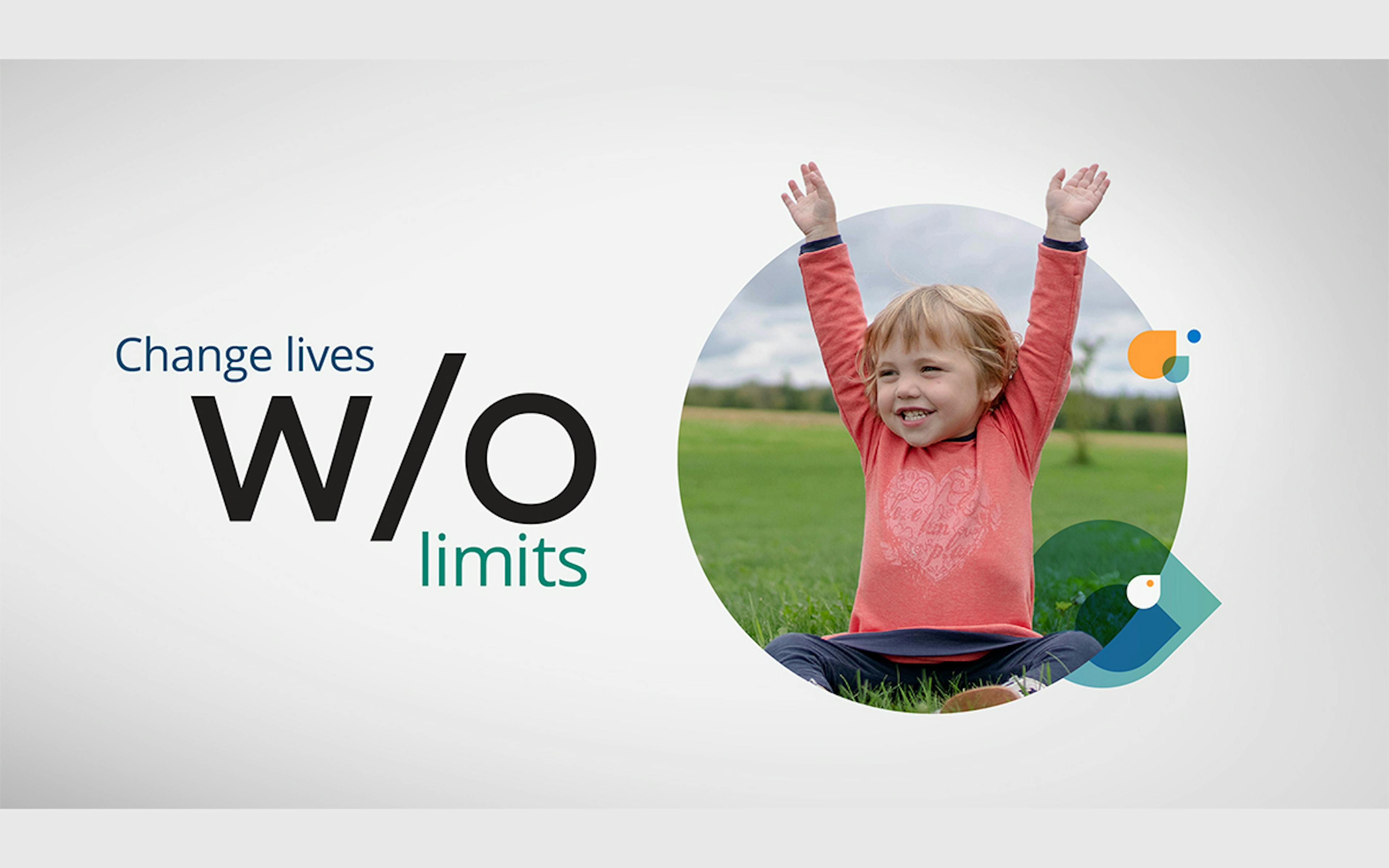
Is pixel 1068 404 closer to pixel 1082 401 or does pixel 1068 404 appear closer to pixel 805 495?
pixel 1082 401

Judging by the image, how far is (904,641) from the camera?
265 centimetres

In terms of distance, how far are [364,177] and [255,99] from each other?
29 centimetres

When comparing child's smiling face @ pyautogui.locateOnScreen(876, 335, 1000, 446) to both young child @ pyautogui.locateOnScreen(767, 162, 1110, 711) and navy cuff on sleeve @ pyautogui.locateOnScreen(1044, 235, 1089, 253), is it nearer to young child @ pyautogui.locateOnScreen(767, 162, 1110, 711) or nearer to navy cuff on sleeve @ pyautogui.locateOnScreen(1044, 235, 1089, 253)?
young child @ pyautogui.locateOnScreen(767, 162, 1110, 711)

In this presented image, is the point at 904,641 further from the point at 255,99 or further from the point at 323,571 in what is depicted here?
the point at 255,99

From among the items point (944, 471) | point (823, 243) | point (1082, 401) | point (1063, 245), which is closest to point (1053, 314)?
point (1063, 245)

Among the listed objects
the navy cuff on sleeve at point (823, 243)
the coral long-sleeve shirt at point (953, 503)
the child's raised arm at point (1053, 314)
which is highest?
the navy cuff on sleeve at point (823, 243)

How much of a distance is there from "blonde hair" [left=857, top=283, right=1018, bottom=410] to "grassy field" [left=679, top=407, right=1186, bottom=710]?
84 cm

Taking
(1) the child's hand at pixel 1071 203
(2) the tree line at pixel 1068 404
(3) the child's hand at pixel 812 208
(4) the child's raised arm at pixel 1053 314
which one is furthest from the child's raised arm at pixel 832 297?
(2) the tree line at pixel 1068 404

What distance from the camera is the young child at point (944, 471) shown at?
258cm

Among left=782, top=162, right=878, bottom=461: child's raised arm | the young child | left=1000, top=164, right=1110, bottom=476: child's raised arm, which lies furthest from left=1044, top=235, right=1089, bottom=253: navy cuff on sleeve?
left=782, top=162, right=878, bottom=461: child's raised arm

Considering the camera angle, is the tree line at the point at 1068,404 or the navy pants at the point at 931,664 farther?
the tree line at the point at 1068,404

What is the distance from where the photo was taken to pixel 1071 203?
8.21ft

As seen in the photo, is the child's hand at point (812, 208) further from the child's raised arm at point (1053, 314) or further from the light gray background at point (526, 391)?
the child's raised arm at point (1053, 314)

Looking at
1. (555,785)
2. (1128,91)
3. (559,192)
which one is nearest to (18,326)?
(559,192)
